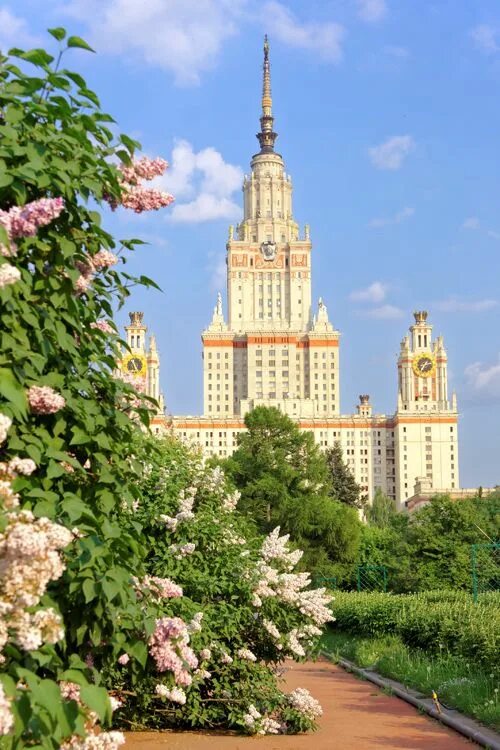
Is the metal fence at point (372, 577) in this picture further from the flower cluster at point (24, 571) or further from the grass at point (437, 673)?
the flower cluster at point (24, 571)

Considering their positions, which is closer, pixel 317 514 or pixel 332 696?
pixel 332 696

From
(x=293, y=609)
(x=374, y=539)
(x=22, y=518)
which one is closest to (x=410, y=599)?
(x=293, y=609)

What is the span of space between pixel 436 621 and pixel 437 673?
3.05 metres

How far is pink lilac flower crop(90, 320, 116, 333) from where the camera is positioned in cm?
Answer: 700

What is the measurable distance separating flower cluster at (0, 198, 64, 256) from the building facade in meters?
142

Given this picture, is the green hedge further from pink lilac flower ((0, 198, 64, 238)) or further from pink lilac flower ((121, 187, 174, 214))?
pink lilac flower ((0, 198, 64, 238))

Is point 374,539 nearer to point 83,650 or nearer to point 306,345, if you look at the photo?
point 83,650

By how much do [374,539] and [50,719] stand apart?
160 ft

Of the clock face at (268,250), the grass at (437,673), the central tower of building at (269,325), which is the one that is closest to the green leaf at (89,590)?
the grass at (437,673)

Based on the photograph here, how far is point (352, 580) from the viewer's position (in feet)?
146

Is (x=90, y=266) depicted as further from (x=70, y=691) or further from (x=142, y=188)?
(x=70, y=691)

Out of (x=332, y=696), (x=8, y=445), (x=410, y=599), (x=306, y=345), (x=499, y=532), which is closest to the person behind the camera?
(x=8, y=445)

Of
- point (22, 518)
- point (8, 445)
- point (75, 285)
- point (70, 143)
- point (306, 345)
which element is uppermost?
point (306, 345)

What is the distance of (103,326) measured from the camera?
23.2 feet
